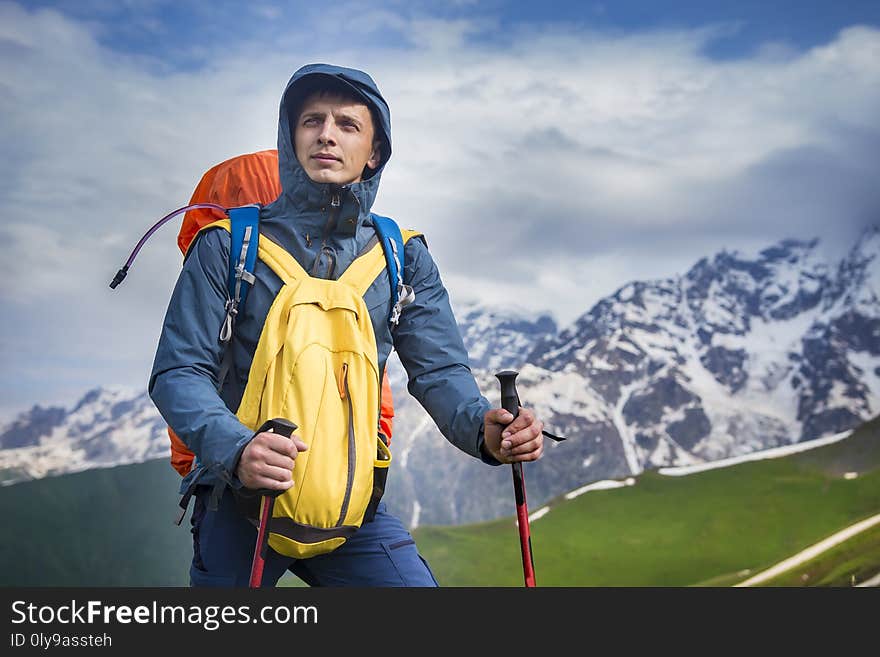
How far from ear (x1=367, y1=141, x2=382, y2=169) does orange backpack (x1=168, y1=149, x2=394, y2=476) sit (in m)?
0.66

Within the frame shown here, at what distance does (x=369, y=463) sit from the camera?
9.36 feet

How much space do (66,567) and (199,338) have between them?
60740mm

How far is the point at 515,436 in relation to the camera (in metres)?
2.84

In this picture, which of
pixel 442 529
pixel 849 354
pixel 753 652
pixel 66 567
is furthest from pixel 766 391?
pixel 753 652

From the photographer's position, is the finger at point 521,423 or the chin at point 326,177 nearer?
the finger at point 521,423

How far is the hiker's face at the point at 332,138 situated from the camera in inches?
128

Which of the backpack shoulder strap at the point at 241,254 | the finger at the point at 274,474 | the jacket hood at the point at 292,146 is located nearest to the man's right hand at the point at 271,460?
the finger at the point at 274,474

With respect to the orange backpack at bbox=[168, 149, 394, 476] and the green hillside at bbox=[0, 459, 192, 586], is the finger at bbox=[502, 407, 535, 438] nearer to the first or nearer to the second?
the orange backpack at bbox=[168, 149, 394, 476]

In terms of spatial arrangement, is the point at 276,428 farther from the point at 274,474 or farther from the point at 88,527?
the point at 88,527

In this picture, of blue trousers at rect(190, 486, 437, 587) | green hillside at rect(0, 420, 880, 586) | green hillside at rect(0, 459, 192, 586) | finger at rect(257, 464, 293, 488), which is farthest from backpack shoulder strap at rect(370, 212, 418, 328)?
green hillside at rect(0, 459, 192, 586)

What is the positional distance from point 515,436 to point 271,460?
817 mm

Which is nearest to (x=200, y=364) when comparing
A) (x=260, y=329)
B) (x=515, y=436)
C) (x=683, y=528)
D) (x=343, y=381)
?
(x=260, y=329)

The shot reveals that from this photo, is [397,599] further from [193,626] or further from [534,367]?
[534,367]

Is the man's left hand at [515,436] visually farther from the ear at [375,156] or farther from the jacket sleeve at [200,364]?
the ear at [375,156]
